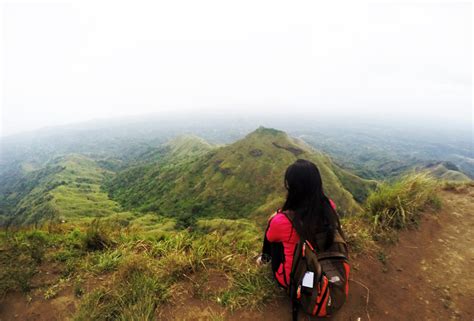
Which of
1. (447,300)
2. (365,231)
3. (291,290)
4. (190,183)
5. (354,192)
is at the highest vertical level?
(291,290)

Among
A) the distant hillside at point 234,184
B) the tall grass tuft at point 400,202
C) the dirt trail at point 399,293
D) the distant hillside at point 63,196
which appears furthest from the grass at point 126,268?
the distant hillside at point 234,184

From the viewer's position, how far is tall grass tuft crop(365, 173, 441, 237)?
598cm

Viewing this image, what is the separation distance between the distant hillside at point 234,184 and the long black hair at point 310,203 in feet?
187

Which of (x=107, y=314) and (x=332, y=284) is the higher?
(x=332, y=284)

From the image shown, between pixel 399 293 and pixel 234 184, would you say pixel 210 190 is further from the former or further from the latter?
pixel 399 293

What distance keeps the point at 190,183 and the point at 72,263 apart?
8451 centimetres

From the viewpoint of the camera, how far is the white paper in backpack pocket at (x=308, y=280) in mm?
3238

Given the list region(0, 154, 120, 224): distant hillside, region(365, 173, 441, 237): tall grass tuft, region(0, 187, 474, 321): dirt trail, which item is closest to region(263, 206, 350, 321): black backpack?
region(0, 187, 474, 321): dirt trail

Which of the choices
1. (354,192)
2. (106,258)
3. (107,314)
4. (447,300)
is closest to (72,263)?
(106,258)

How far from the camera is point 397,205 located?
20.4 feet

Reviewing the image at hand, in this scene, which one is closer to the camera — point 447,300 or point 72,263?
point 447,300

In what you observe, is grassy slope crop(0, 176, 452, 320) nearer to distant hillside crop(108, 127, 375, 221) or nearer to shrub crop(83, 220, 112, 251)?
shrub crop(83, 220, 112, 251)

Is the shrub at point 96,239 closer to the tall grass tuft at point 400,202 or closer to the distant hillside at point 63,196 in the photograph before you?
the distant hillside at point 63,196

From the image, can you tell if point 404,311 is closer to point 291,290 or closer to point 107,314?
point 291,290
